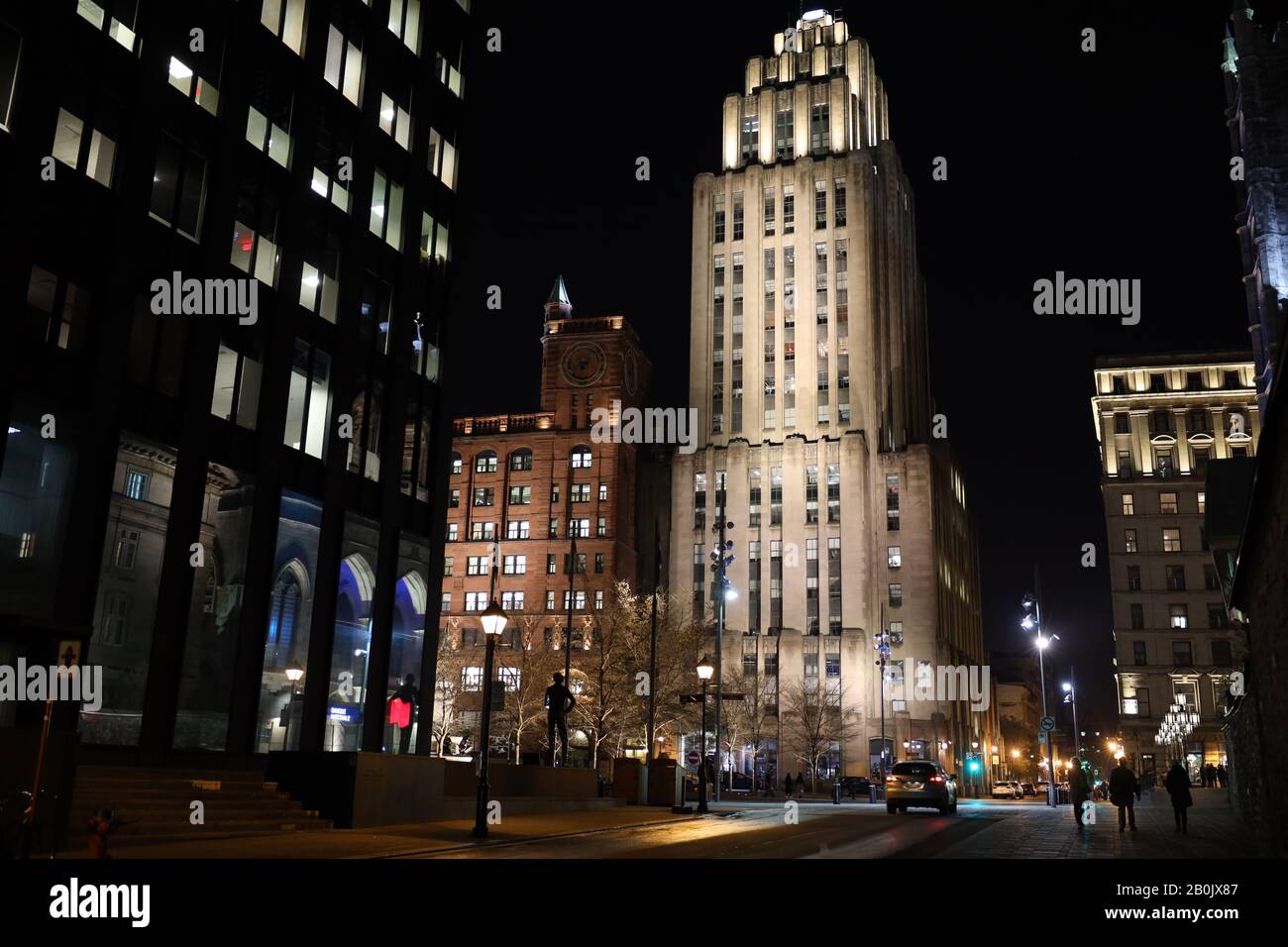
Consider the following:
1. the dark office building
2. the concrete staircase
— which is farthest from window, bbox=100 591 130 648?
the concrete staircase

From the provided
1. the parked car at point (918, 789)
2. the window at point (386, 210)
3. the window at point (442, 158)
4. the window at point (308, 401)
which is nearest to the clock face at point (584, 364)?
the window at point (442, 158)

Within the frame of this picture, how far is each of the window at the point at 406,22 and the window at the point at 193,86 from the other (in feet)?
31.8

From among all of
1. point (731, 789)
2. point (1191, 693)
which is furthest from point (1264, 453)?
point (1191, 693)

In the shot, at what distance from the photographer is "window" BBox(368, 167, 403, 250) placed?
3391 centimetres

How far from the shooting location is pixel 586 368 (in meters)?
110

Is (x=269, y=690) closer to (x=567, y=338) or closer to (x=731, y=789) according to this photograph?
(x=731, y=789)

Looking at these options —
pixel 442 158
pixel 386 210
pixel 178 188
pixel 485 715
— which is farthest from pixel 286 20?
pixel 485 715

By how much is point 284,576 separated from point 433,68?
19167 millimetres

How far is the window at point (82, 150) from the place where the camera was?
2302 cm

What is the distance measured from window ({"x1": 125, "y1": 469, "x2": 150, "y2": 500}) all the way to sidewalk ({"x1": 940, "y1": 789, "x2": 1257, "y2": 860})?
1843cm

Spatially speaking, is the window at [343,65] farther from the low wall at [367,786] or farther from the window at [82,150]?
the low wall at [367,786]

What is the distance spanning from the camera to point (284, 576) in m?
28.6

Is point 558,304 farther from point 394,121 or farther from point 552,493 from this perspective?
point 394,121

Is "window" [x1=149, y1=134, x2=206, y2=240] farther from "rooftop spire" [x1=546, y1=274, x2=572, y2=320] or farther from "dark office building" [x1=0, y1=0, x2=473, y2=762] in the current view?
"rooftop spire" [x1=546, y1=274, x2=572, y2=320]
